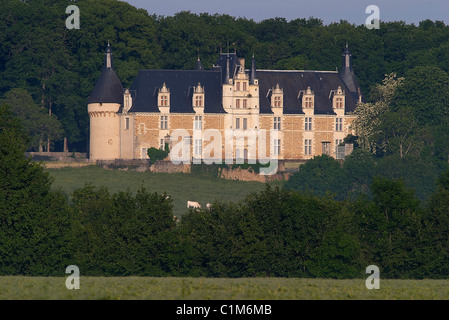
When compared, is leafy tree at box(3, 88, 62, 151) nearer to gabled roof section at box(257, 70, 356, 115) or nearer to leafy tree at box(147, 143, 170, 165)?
leafy tree at box(147, 143, 170, 165)

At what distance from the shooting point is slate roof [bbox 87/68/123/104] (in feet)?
361

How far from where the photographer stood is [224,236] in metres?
58.9

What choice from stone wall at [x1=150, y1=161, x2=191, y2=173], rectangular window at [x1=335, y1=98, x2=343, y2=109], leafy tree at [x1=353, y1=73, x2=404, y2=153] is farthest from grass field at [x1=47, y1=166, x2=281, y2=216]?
rectangular window at [x1=335, y1=98, x2=343, y2=109]

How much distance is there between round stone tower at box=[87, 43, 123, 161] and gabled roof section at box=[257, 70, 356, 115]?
469 inches

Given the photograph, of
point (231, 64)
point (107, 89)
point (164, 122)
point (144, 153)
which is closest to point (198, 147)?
point (164, 122)

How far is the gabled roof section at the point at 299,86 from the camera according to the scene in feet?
373

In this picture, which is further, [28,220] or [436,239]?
[436,239]

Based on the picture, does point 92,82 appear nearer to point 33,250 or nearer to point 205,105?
point 205,105

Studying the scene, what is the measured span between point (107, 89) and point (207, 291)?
73.3 m

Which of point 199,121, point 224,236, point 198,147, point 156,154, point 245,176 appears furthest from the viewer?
point 199,121

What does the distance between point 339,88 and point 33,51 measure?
26037 millimetres

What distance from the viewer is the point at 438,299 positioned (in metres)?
37.8

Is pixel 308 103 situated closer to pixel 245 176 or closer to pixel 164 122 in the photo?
pixel 245 176
